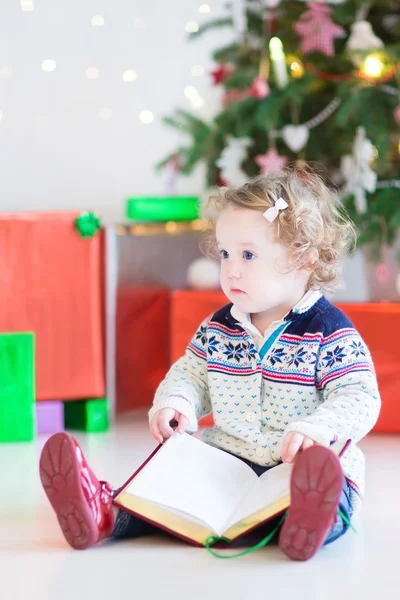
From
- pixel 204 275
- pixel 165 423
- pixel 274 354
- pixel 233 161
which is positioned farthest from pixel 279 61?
pixel 165 423

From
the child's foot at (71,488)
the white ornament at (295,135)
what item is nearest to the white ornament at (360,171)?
the white ornament at (295,135)

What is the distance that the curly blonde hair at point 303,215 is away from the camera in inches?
54.8

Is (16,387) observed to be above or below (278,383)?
below

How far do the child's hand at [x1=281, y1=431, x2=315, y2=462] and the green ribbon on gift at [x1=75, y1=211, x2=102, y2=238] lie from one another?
1037 millimetres

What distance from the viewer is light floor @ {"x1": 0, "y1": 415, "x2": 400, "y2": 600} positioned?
114cm

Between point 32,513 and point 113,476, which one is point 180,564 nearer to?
point 32,513

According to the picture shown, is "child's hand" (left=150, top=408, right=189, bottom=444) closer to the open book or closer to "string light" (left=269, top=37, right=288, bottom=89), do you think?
the open book

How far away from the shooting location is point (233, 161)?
2.28 m

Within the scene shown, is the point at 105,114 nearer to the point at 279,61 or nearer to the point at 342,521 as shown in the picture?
the point at 279,61

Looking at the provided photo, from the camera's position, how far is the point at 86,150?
2766 millimetres

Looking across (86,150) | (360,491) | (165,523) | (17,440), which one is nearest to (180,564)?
(165,523)

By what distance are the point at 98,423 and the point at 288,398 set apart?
900 mm

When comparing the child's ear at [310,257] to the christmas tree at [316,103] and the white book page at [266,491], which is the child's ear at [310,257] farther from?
the christmas tree at [316,103]

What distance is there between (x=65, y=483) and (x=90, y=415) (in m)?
1.01
